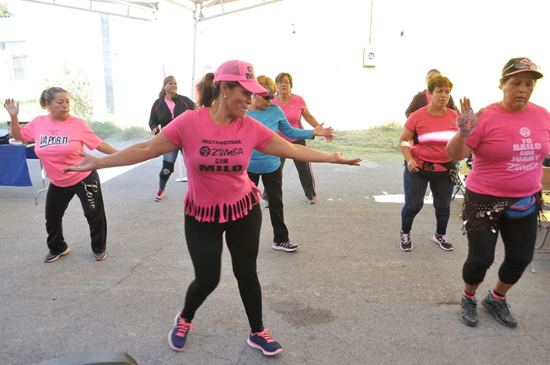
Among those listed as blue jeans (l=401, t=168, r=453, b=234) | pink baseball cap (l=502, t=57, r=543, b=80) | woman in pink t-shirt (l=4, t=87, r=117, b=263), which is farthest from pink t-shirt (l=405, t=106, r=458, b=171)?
woman in pink t-shirt (l=4, t=87, r=117, b=263)

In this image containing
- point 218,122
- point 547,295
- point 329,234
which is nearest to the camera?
point 218,122

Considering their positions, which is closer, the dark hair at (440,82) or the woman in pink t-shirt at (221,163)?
the woman in pink t-shirt at (221,163)

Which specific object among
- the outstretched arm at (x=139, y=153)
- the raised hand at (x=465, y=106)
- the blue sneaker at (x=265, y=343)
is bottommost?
the blue sneaker at (x=265, y=343)

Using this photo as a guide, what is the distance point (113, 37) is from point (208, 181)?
12060 mm

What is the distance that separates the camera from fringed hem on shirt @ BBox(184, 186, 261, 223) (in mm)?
2498

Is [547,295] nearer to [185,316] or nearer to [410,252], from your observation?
[410,252]

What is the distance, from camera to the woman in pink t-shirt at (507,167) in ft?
8.66

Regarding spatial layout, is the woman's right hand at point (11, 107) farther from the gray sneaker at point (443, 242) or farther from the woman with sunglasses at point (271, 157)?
the gray sneaker at point (443, 242)

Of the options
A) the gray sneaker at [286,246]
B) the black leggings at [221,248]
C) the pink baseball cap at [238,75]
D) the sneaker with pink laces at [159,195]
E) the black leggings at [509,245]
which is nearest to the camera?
the pink baseball cap at [238,75]

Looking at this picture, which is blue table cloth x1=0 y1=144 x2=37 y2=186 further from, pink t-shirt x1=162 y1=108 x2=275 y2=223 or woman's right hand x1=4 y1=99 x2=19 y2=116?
pink t-shirt x1=162 y1=108 x2=275 y2=223

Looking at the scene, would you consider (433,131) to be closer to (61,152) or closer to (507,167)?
(507,167)

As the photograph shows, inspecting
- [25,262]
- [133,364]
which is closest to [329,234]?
[25,262]

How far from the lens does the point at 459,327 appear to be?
306cm

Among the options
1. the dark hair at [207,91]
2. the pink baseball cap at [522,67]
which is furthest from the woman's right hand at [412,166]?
the dark hair at [207,91]
